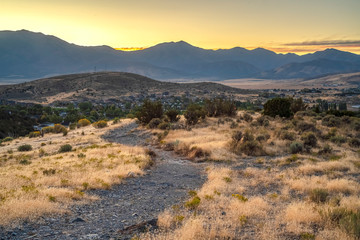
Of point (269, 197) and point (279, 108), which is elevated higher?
point (279, 108)

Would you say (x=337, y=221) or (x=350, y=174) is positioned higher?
(x=337, y=221)

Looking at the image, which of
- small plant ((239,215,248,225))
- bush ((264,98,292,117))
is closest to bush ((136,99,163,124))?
bush ((264,98,292,117))

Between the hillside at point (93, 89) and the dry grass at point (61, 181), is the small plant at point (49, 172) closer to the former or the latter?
Answer: the dry grass at point (61, 181)

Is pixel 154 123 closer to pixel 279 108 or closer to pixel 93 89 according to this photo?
pixel 279 108

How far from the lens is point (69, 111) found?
197 ft

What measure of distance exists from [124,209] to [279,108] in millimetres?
26862

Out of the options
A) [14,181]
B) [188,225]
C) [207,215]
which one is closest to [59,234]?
[188,225]

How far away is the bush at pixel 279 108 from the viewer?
103 ft

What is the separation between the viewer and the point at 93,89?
91.4m

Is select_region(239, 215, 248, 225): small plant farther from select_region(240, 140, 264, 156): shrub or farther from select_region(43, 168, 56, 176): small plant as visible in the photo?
select_region(240, 140, 264, 156): shrub

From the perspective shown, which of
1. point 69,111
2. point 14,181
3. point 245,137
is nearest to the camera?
point 14,181

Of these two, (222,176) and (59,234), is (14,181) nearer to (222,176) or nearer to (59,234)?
(59,234)

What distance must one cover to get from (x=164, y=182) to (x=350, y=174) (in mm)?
7970

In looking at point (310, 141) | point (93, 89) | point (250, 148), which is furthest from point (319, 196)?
point (93, 89)
